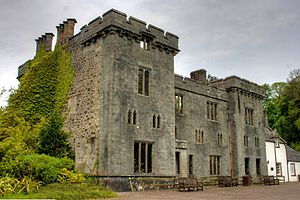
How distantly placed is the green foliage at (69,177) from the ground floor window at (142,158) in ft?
11.6

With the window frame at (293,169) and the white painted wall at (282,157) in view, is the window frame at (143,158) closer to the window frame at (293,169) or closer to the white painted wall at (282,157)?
the white painted wall at (282,157)

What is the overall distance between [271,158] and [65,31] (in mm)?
25202

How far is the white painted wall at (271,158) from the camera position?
1394 inches

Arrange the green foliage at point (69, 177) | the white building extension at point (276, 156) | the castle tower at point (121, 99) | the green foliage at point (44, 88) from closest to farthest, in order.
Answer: the green foliage at point (69, 177)
the castle tower at point (121, 99)
the green foliage at point (44, 88)
the white building extension at point (276, 156)

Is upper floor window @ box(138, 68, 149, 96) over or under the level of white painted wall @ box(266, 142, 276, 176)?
over

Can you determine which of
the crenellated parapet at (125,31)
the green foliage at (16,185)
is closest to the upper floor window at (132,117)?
the crenellated parapet at (125,31)

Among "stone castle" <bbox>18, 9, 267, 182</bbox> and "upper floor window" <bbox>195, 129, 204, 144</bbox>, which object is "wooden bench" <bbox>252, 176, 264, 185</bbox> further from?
"upper floor window" <bbox>195, 129, 204, 144</bbox>

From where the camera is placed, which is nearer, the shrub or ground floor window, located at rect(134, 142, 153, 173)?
the shrub

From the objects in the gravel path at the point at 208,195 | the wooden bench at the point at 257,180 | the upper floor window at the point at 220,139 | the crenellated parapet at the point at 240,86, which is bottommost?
the gravel path at the point at 208,195

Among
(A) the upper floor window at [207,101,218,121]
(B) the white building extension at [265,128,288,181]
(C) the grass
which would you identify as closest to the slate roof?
(B) the white building extension at [265,128,288,181]

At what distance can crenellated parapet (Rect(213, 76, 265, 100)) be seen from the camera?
3033cm

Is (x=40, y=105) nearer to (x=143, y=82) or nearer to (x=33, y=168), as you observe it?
(x=33, y=168)

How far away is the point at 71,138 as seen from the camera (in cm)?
2142

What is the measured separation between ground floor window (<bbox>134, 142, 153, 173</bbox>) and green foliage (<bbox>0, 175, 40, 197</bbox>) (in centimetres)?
624
